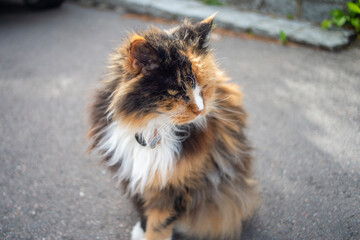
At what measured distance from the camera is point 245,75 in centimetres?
377

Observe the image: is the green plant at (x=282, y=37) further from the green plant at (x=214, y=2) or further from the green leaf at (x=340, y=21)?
the green plant at (x=214, y=2)

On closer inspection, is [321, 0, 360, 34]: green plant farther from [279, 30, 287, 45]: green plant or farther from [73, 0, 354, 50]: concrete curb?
[279, 30, 287, 45]: green plant

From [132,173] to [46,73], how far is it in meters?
3.03

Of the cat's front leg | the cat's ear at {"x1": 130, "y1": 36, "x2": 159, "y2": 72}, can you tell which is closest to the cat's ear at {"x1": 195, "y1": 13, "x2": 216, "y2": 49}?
the cat's ear at {"x1": 130, "y1": 36, "x2": 159, "y2": 72}

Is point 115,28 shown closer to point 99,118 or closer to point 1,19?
point 1,19

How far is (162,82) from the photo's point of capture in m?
1.39

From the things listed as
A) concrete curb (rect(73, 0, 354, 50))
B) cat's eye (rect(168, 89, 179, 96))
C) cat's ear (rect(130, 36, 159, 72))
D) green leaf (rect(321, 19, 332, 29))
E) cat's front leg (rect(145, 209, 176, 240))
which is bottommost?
cat's front leg (rect(145, 209, 176, 240))

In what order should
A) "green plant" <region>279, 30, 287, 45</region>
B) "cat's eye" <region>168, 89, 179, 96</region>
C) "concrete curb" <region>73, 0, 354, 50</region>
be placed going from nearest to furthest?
"cat's eye" <region>168, 89, 179, 96</region>, "concrete curb" <region>73, 0, 354, 50</region>, "green plant" <region>279, 30, 287, 45</region>

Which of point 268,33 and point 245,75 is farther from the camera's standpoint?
point 268,33

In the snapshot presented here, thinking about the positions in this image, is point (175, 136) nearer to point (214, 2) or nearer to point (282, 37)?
point (282, 37)

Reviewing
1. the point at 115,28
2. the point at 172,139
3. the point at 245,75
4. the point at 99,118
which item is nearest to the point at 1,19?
the point at 115,28

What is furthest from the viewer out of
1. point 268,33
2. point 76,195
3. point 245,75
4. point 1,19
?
point 1,19

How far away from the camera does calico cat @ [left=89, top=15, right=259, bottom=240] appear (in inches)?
55.1

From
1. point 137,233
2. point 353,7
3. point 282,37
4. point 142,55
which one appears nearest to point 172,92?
point 142,55
